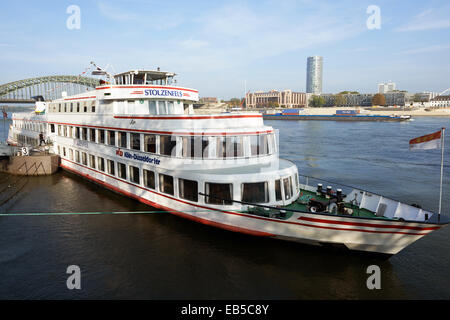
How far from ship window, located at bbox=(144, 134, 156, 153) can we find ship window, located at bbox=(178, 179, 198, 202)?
8.75 feet

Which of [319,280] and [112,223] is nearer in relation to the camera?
[319,280]

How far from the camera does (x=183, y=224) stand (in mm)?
14570

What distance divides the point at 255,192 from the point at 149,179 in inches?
251

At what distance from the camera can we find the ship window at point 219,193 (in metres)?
12.1

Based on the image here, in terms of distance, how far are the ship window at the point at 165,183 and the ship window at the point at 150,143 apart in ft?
4.84

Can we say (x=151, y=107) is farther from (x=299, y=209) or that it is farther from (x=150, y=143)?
(x=299, y=209)

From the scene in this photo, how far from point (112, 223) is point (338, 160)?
29.2 meters

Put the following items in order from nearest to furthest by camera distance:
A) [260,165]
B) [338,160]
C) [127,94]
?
[260,165] → [127,94] → [338,160]

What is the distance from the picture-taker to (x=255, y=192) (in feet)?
39.7

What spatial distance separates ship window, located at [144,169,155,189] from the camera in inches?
599
